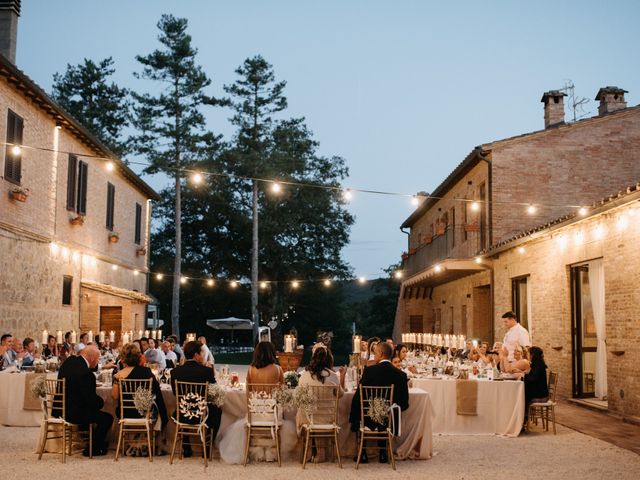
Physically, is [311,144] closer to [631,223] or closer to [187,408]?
[631,223]

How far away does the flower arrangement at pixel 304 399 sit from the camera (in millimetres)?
7922

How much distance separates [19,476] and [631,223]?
872cm

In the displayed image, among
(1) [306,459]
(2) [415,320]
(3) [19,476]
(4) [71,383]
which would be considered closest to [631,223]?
(1) [306,459]

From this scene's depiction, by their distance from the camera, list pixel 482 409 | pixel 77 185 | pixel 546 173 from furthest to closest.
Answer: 1. pixel 546 173
2. pixel 77 185
3. pixel 482 409

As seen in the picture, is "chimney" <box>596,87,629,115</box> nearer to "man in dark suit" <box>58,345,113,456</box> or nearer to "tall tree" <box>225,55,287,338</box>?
"man in dark suit" <box>58,345,113,456</box>

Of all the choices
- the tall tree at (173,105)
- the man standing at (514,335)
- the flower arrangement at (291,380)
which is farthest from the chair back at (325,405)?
the tall tree at (173,105)

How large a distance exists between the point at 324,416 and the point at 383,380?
28.9 inches

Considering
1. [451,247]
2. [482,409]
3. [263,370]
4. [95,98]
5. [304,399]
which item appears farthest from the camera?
[95,98]

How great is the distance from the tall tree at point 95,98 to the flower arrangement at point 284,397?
114ft

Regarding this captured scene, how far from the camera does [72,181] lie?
1830 centimetres

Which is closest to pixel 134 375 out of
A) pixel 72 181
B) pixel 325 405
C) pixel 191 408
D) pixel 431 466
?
pixel 191 408

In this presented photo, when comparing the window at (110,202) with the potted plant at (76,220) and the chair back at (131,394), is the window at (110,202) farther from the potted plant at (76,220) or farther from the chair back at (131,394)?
the chair back at (131,394)

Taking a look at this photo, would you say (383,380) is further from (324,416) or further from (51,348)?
(51,348)

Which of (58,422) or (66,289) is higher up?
(66,289)
